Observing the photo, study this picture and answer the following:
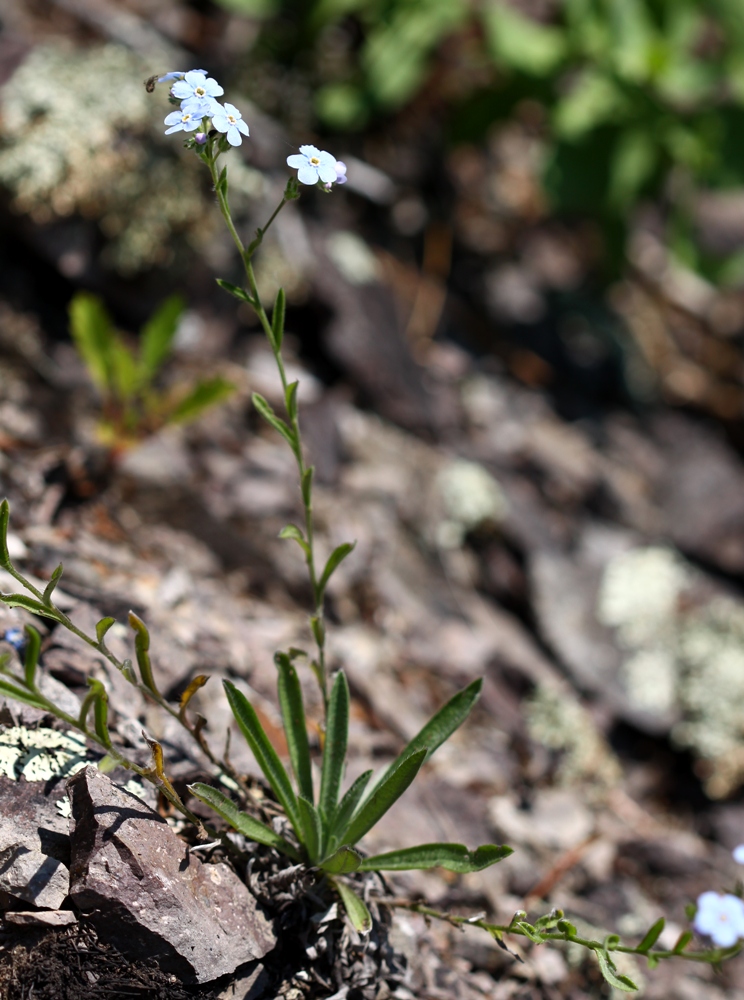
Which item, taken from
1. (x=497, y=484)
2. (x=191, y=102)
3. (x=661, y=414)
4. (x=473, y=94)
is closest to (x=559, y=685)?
(x=497, y=484)

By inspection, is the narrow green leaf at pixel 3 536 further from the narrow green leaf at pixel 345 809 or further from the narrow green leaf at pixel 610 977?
the narrow green leaf at pixel 610 977

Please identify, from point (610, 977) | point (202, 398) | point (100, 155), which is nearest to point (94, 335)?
point (202, 398)

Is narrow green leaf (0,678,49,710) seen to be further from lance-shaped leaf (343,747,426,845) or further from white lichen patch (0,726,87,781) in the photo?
lance-shaped leaf (343,747,426,845)

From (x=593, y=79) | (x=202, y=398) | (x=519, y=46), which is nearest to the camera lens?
(x=202, y=398)

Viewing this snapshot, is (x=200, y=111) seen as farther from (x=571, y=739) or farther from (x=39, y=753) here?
(x=571, y=739)

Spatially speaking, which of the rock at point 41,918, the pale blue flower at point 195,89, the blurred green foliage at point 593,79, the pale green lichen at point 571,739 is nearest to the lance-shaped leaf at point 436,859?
the rock at point 41,918
